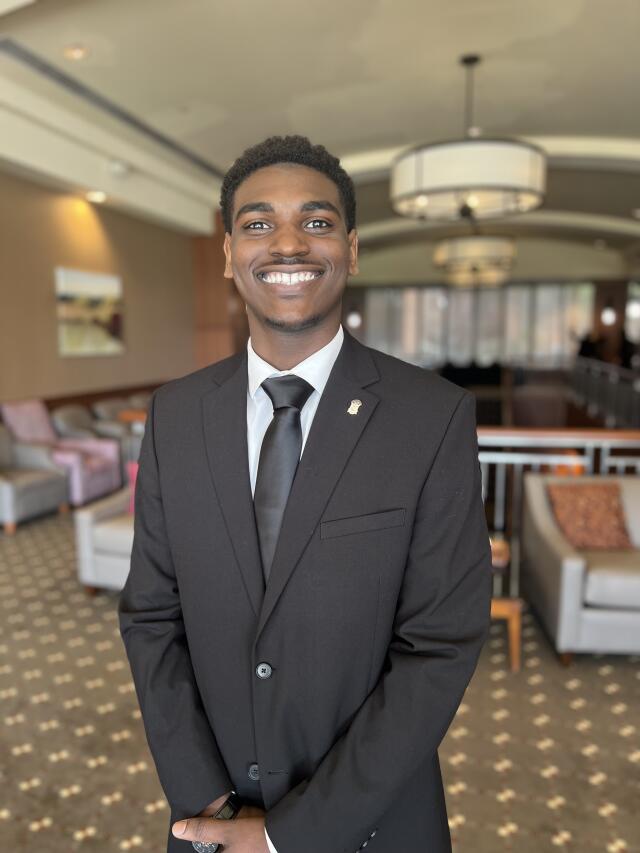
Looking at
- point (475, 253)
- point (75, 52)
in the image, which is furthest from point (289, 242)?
point (475, 253)

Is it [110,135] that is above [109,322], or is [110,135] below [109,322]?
above

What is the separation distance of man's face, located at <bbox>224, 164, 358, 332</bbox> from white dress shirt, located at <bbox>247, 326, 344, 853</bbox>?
0.08m

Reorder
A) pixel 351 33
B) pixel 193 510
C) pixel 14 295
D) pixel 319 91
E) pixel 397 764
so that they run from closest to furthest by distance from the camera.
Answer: pixel 397 764 < pixel 193 510 < pixel 351 33 < pixel 319 91 < pixel 14 295

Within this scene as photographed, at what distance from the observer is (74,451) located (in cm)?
796

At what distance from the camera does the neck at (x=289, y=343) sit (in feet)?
4.07

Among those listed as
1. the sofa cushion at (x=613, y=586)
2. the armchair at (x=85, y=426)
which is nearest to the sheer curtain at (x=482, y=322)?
the armchair at (x=85, y=426)

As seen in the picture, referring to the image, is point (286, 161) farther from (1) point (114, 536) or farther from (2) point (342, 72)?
(2) point (342, 72)

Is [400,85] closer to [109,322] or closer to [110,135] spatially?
[110,135]

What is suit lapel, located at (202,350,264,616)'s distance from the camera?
46.9 inches

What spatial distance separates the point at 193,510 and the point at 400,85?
7.26m

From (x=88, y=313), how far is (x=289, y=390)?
911 centimetres

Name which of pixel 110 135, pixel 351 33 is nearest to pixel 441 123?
pixel 351 33

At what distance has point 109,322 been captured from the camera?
10156mm

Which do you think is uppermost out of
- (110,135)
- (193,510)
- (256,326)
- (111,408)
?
(110,135)
